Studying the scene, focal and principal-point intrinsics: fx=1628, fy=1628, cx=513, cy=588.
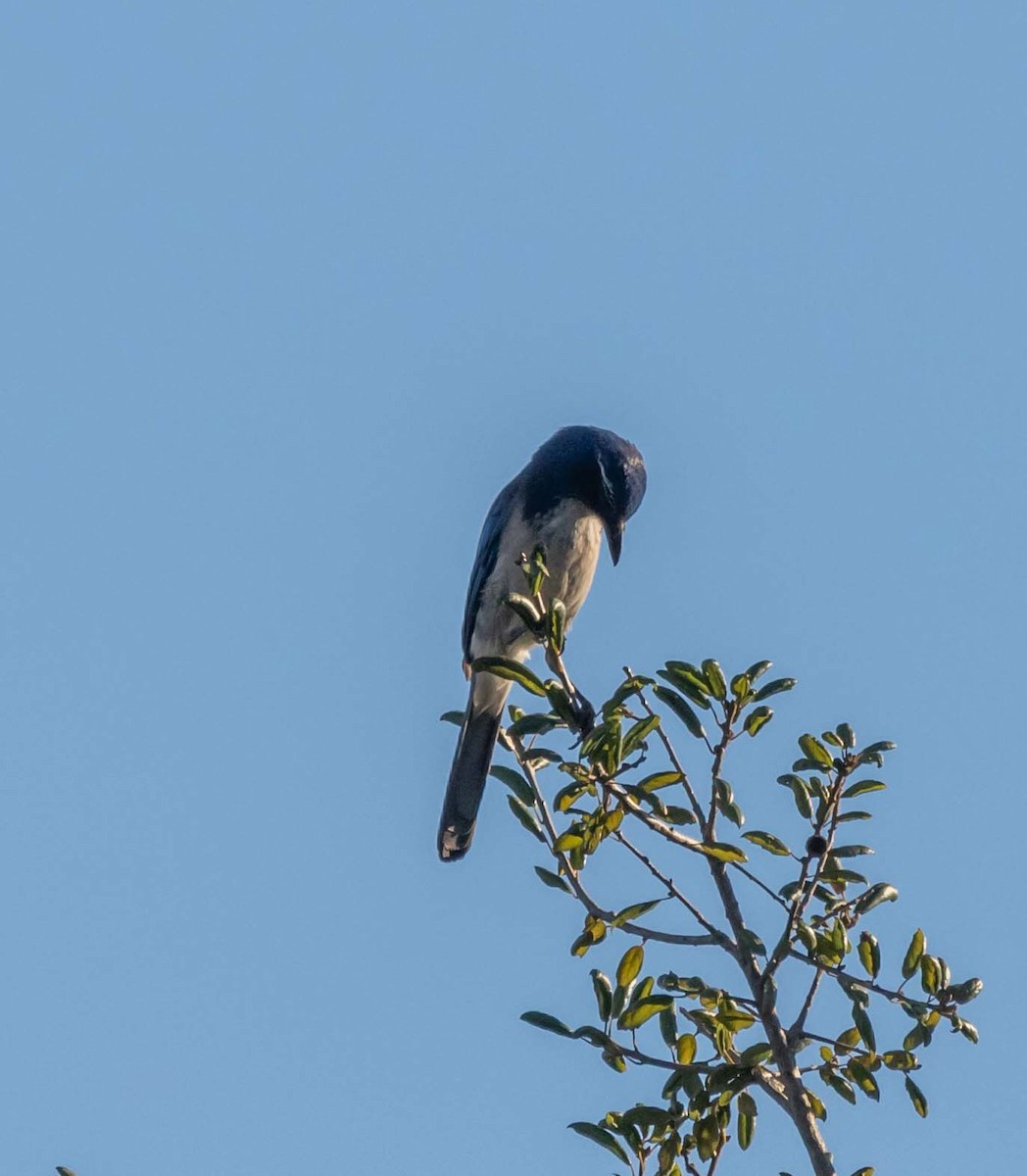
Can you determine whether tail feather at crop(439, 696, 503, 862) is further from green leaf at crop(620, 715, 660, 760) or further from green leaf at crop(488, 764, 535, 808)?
green leaf at crop(620, 715, 660, 760)

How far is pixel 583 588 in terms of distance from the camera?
6832 mm

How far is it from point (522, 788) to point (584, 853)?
15.0 inches

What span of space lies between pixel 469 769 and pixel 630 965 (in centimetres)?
269

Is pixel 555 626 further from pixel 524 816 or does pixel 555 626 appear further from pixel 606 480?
pixel 606 480

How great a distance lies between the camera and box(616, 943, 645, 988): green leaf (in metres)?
3.90

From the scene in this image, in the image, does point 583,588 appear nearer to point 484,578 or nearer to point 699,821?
point 484,578

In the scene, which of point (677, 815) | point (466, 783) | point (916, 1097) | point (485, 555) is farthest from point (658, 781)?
point (485, 555)

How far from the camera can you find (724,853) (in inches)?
143

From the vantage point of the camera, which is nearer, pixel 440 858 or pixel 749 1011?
pixel 749 1011

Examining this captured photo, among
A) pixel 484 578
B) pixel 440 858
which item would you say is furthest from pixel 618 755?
pixel 484 578

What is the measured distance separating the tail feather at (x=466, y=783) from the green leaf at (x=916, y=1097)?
2.79 metres

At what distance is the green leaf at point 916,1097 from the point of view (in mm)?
3777

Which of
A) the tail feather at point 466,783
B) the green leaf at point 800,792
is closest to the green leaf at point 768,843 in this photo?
the green leaf at point 800,792

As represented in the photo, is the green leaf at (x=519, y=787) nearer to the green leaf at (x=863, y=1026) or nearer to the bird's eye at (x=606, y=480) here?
the green leaf at (x=863, y=1026)
